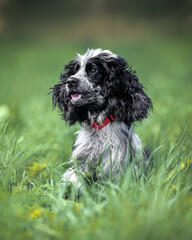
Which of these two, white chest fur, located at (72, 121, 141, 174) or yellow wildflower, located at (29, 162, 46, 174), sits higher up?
white chest fur, located at (72, 121, 141, 174)

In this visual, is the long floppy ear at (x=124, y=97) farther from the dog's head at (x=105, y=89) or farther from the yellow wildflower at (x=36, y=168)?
the yellow wildflower at (x=36, y=168)

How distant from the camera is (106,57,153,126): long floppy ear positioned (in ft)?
10.3

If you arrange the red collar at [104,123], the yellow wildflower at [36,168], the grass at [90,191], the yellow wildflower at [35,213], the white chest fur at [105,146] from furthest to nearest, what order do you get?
the yellow wildflower at [36,168] < the red collar at [104,123] < the white chest fur at [105,146] < the yellow wildflower at [35,213] < the grass at [90,191]

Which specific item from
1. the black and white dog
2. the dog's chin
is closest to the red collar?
the black and white dog

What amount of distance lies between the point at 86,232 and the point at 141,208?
1.42 feet

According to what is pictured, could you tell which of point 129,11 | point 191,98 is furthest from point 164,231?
point 129,11

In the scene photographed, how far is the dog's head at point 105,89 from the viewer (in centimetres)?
313

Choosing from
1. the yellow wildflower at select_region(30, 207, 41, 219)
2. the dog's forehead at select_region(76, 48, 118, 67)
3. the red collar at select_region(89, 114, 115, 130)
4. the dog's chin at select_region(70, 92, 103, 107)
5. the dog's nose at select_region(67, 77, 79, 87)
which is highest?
the dog's forehead at select_region(76, 48, 118, 67)

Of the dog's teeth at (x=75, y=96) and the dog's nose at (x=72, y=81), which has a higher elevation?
the dog's nose at (x=72, y=81)

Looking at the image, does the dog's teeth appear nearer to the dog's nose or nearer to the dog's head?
the dog's head

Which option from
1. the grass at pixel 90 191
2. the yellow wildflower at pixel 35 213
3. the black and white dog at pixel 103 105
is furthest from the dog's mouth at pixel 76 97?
the yellow wildflower at pixel 35 213

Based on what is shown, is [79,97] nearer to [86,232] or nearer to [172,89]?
[86,232]

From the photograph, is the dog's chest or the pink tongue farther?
the pink tongue

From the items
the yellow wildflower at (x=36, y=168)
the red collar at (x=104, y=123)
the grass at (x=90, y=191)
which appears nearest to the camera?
the grass at (x=90, y=191)
